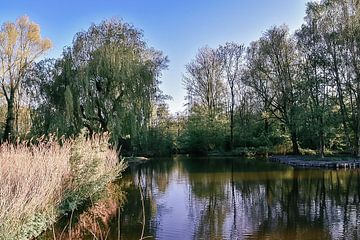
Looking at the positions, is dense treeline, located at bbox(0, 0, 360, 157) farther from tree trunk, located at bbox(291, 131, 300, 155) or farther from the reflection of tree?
the reflection of tree

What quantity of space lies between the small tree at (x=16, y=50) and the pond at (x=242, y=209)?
16.9 metres

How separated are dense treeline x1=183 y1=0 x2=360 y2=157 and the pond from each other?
11.5m

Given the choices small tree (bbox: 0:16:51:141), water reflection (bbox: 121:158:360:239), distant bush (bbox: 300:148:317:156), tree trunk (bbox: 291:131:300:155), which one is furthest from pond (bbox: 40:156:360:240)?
small tree (bbox: 0:16:51:141)

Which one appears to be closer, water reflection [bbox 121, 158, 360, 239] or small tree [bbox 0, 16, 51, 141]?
water reflection [bbox 121, 158, 360, 239]

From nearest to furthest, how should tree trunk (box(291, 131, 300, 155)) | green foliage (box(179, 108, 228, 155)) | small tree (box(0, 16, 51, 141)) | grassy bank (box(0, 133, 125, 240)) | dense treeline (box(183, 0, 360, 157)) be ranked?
grassy bank (box(0, 133, 125, 240)) → dense treeline (box(183, 0, 360, 157)) → small tree (box(0, 16, 51, 141)) → tree trunk (box(291, 131, 300, 155)) → green foliage (box(179, 108, 228, 155))

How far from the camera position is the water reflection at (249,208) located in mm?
8375

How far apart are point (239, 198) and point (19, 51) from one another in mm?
23729

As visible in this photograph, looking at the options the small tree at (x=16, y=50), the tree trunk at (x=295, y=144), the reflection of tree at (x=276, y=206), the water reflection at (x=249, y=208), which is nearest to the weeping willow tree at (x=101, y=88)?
the water reflection at (x=249, y=208)

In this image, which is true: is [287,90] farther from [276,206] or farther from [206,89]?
[276,206]

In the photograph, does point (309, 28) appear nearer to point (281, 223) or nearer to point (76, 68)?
point (76, 68)

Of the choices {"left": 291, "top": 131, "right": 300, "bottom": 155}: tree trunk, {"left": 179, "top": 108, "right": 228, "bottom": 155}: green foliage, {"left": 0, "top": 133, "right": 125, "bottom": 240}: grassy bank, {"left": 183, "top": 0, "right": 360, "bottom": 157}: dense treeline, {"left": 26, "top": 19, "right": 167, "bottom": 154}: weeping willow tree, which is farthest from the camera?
{"left": 179, "top": 108, "right": 228, "bottom": 155}: green foliage

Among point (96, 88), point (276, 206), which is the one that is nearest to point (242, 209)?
point (276, 206)

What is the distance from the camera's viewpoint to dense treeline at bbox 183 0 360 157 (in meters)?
26.9

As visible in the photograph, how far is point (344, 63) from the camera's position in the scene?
26.9m
